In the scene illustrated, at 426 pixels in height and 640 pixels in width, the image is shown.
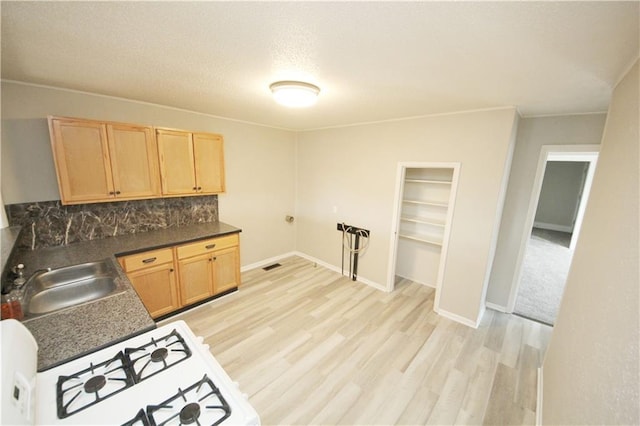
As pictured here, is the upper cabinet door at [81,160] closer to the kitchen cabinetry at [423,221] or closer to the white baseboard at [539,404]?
the kitchen cabinetry at [423,221]

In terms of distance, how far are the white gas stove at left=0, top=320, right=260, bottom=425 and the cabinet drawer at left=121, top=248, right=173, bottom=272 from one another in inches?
56.5

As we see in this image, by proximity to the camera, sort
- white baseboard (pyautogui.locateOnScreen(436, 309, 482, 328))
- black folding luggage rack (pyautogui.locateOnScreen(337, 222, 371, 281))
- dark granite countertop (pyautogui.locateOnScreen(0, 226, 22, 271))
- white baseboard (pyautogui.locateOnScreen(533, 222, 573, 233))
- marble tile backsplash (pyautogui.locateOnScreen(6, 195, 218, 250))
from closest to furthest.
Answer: dark granite countertop (pyautogui.locateOnScreen(0, 226, 22, 271)), marble tile backsplash (pyautogui.locateOnScreen(6, 195, 218, 250)), white baseboard (pyautogui.locateOnScreen(436, 309, 482, 328)), black folding luggage rack (pyautogui.locateOnScreen(337, 222, 371, 281)), white baseboard (pyautogui.locateOnScreen(533, 222, 573, 233))

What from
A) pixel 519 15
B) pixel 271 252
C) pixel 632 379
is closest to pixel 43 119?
pixel 271 252

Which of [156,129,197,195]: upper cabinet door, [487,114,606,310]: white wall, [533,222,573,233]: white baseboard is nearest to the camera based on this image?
[487,114,606,310]: white wall

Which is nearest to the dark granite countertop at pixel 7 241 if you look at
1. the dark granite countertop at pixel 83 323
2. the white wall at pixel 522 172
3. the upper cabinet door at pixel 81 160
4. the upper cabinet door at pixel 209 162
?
the dark granite countertop at pixel 83 323

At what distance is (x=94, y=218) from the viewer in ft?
8.48

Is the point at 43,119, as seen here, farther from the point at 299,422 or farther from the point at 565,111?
the point at 565,111

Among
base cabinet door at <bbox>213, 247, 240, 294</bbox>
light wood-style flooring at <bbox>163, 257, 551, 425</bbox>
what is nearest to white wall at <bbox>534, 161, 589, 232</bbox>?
light wood-style flooring at <bbox>163, 257, 551, 425</bbox>

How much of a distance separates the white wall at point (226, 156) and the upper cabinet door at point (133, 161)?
1.22ft

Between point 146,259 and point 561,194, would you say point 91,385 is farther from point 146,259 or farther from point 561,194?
point 561,194

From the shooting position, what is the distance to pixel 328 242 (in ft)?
14.2

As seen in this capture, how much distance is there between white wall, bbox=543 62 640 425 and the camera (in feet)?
2.69

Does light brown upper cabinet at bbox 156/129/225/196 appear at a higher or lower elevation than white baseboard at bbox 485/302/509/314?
higher

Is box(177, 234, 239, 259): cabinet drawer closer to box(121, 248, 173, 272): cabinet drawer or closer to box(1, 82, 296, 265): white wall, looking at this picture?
box(121, 248, 173, 272): cabinet drawer
